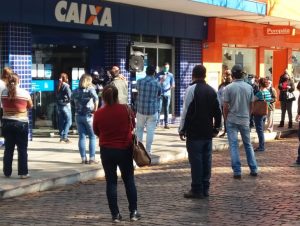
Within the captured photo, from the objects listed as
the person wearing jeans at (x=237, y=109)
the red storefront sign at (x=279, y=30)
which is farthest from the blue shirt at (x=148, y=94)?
the red storefront sign at (x=279, y=30)

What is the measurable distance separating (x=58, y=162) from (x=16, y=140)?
192 cm

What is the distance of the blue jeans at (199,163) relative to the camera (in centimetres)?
817

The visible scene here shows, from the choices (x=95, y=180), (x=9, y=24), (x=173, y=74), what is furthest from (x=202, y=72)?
(x=173, y=74)

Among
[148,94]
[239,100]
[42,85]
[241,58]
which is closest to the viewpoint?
[239,100]

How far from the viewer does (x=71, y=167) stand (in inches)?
403

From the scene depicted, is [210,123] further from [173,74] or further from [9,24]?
[173,74]

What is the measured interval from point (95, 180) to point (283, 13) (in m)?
12.7

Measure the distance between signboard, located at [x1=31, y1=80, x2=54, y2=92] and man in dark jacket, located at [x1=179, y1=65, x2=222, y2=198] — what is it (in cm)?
697

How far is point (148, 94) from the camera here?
1101 cm

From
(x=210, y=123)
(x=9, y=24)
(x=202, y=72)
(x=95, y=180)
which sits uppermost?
(x=9, y=24)

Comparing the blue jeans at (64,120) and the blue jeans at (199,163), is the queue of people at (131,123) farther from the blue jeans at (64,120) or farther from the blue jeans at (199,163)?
the blue jeans at (64,120)

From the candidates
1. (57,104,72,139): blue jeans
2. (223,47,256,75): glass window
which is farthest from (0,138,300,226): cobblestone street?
(223,47,256,75): glass window

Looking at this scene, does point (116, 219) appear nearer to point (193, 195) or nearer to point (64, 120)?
point (193, 195)

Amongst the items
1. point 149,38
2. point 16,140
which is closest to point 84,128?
point 16,140
